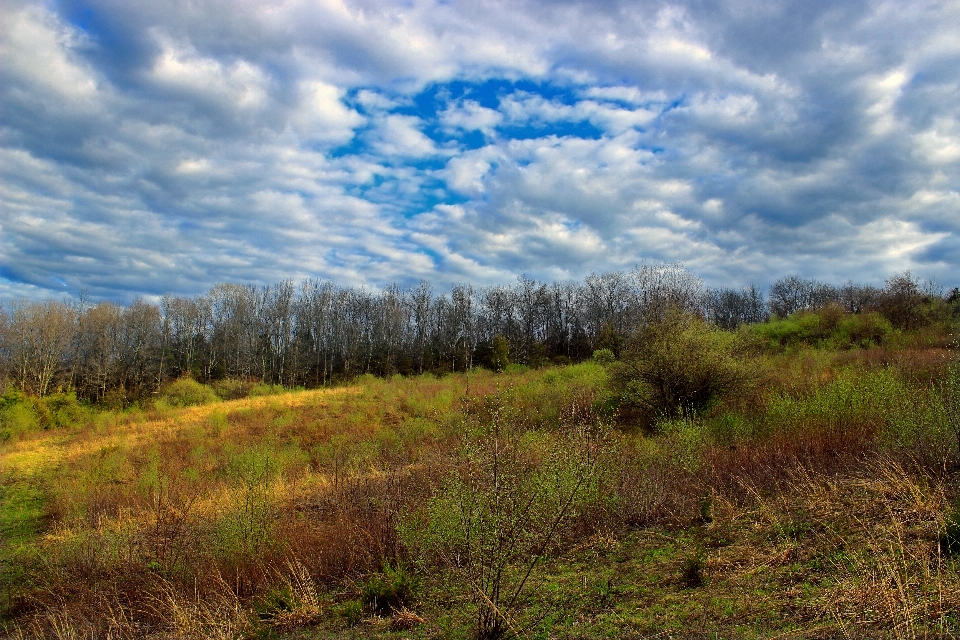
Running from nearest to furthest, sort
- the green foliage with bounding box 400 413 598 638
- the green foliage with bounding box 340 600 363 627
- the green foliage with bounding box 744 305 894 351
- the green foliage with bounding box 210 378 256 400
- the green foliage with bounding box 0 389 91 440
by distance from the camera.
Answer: the green foliage with bounding box 400 413 598 638
the green foliage with bounding box 340 600 363 627
the green foliage with bounding box 744 305 894 351
the green foliage with bounding box 0 389 91 440
the green foliage with bounding box 210 378 256 400

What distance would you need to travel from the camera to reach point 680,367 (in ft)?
53.8

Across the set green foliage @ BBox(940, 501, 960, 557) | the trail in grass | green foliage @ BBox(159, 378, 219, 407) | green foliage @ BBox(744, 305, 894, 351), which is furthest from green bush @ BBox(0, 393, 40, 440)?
green foliage @ BBox(744, 305, 894, 351)

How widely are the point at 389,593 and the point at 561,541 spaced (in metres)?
2.42

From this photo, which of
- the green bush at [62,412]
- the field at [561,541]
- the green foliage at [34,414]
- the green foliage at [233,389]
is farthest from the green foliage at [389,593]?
the green foliage at [233,389]

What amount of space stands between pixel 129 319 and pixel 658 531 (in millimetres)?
69919

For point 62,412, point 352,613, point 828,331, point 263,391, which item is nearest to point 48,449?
point 62,412

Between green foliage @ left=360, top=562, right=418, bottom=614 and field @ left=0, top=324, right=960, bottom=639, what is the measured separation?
2 cm

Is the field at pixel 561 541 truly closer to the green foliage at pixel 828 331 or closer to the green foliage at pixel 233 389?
the green foliage at pixel 828 331

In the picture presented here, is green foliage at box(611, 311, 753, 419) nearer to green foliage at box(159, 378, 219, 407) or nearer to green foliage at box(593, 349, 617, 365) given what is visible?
green foliage at box(593, 349, 617, 365)

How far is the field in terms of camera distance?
446cm

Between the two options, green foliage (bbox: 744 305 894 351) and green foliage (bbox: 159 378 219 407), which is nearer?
green foliage (bbox: 744 305 894 351)

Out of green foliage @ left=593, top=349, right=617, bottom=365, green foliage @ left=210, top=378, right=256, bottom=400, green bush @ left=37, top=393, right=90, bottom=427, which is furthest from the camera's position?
green foliage @ left=210, top=378, right=256, bottom=400

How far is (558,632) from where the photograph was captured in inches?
173

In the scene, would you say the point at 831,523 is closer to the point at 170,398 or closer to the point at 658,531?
the point at 658,531
